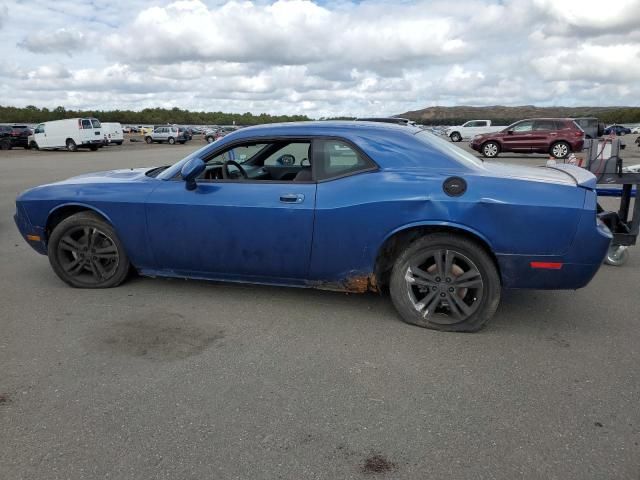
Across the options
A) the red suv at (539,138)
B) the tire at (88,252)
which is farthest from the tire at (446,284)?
the red suv at (539,138)

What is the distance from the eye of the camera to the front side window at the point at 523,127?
22312 mm

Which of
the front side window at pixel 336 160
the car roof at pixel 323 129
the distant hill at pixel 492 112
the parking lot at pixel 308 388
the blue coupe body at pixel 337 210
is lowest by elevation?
the parking lot at pixel 308 388

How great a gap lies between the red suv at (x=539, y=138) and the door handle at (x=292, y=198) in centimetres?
2057

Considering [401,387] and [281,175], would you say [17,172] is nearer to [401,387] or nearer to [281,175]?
[281,175]

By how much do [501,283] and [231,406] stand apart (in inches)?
82.1

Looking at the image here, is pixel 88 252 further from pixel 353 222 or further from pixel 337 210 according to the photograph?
pixel 353 222

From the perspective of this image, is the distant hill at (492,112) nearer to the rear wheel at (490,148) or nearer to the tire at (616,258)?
the rear wheel at (490,148)

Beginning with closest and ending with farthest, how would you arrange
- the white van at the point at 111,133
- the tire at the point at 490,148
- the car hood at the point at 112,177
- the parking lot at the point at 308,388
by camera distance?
1. the parking lot at the point at 308,388
2. the car hood at the point at 112,177
3. the tire at the point at 490,148
4. the white van at the point at 111,133

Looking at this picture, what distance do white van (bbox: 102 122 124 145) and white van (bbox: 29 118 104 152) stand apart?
1.18 meters

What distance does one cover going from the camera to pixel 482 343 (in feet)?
12.0

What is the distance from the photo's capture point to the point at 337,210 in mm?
3824

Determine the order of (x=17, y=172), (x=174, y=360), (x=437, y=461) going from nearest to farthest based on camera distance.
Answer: (x=437, y=461) < (x=174, y=360) < (x=17, y=172)

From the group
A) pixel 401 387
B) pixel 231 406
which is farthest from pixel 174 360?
pixel 401 387

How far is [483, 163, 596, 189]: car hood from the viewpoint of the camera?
3.64m
